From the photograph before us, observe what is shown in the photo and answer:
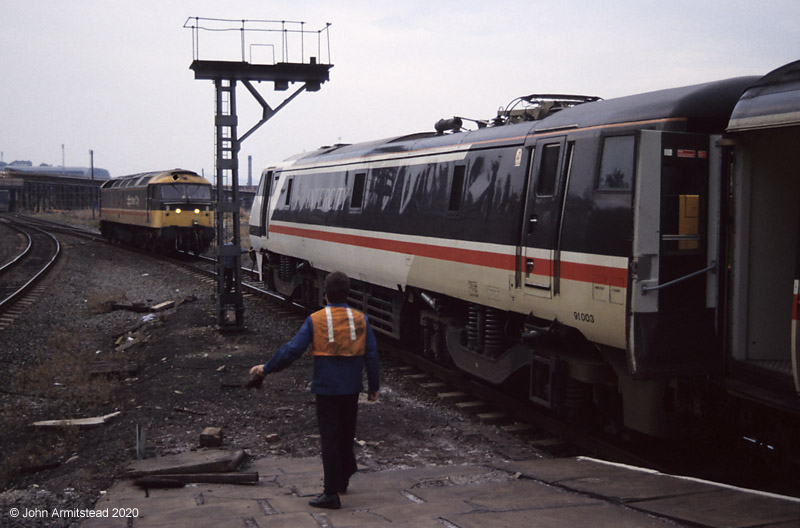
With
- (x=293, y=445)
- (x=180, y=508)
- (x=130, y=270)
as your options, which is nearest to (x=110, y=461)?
(x=293, y=445)

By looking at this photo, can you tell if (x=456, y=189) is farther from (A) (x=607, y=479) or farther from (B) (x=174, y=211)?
(B) (x=174, y=211)

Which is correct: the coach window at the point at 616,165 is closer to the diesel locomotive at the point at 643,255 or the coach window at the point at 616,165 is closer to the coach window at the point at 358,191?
the diesel locomotive at the point at 643,255

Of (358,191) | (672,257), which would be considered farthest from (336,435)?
(358,191)

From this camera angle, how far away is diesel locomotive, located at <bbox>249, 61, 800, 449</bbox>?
20.4 feet

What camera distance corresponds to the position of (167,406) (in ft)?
31.3

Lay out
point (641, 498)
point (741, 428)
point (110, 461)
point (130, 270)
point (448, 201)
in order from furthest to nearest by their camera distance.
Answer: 1. point (130, 270)
2. point (448, 201)
3. point (110, 461)
4. point (741, 428)
5. point (641, 498)

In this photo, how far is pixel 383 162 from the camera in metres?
11.7

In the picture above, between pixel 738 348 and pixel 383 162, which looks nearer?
pixel 738 348

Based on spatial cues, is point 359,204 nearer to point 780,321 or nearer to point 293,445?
point 293,445

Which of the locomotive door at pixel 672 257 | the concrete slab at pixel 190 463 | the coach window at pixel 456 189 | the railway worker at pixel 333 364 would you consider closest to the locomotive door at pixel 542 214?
the locomotive door at pixel 672 257

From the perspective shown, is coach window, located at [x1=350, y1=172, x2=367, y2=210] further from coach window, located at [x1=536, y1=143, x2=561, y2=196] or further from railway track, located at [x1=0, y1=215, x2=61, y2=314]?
railway track, located at [x1=0, y1=215, x2=61, y2=314]

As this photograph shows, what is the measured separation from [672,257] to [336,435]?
10.1 ft

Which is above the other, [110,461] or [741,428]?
[741,428]

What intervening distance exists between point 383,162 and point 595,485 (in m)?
6.86
